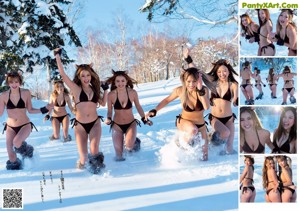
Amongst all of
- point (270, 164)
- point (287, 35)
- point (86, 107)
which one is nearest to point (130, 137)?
point (86, 107)

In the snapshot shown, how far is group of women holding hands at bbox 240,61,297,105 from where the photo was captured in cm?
254

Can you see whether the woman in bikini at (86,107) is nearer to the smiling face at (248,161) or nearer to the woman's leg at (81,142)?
the woman's leg at (81,142)

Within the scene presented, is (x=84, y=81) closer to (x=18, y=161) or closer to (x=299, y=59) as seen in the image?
(x=18, y=161)

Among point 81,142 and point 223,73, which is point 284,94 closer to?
point 223,73

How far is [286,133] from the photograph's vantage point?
253 cm

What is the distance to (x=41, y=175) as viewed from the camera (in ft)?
10.4

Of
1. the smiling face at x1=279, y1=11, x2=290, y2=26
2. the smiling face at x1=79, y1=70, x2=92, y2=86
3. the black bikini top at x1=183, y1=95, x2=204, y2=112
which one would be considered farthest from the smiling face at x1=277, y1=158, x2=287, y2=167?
the smiling face at x1=79, y1=70, x2=92, y2=86

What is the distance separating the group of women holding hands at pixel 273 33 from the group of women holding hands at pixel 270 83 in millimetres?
125

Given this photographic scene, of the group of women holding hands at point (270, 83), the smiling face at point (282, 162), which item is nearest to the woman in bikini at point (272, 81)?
the group of women holding hands at point (270, 83)

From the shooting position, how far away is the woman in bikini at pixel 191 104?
3.28 m

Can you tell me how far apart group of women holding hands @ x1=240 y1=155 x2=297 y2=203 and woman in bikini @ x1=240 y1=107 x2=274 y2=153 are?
0.07m

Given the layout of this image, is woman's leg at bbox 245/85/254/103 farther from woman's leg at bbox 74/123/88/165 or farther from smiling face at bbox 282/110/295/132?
woman's leg at bbox 74/123/88/165

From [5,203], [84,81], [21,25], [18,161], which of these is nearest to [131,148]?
[84,81]

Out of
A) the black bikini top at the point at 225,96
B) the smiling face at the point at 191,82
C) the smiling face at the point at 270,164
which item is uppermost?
the smiling face at the point at 191,82
